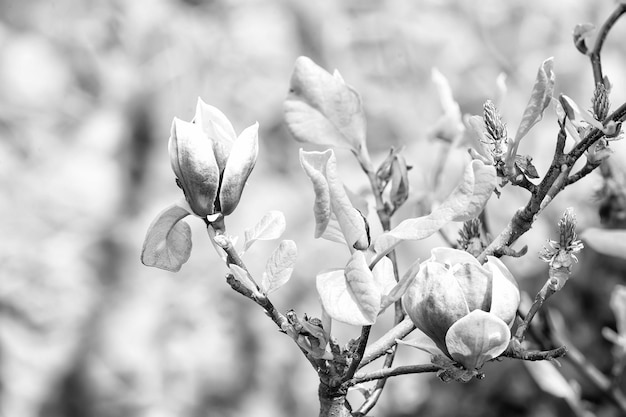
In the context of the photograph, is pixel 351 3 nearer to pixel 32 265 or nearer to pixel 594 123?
pixel 32 265

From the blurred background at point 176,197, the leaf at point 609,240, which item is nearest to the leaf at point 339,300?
the leaf at point 609,240

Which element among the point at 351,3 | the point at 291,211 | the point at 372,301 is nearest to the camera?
the point at 372,301

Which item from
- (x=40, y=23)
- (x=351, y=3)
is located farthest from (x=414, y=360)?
(x=40, y=23)

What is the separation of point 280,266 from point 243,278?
0.02 metres

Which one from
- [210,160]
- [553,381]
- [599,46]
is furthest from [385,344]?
[553,381]

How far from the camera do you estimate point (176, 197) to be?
1.54 meters

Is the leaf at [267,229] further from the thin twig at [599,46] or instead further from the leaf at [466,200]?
the thin twig at [599,46]

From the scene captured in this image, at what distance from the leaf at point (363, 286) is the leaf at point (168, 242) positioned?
3.4 inches

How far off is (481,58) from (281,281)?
1.54m

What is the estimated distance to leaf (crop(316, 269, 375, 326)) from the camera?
0.92ft

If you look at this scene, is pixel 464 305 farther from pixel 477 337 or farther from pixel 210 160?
pixel 210 160

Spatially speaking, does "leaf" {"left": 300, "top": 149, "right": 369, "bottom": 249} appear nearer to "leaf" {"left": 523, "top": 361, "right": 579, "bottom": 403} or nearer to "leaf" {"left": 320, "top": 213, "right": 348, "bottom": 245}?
"leaf" {"left": 320, "top": 213, "right": 348, "bottom": 245}

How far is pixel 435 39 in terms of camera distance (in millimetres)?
1751

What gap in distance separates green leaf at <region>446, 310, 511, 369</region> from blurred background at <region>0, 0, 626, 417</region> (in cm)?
112
